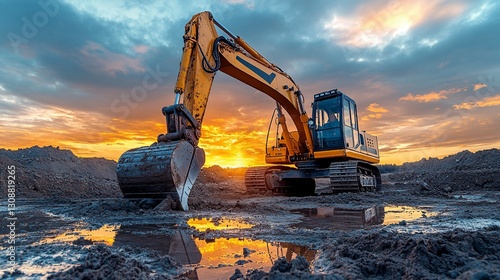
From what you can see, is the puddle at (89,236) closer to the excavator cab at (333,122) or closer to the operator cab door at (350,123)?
the excavator cab at (333,122)

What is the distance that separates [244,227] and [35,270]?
2.40 m

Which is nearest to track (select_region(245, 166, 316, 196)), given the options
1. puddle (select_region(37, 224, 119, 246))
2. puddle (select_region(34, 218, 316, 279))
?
puddle (select_region(34, 218, 316, 279))

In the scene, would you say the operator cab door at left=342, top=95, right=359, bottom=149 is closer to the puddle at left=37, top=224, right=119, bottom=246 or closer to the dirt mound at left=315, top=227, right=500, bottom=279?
the puddle at left=37, top=224, right=119, bottom=246

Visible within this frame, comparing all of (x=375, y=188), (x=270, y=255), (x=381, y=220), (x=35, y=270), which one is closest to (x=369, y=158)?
(x=375, y=188)

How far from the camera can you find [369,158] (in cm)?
1315

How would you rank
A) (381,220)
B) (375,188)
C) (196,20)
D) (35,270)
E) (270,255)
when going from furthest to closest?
(375,188) → (196,20) → (381,220) → (270,255) → (35,270)

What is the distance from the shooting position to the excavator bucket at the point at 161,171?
231 inches

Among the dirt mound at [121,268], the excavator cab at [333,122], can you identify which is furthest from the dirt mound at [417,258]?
the excavator cab at [333,122]

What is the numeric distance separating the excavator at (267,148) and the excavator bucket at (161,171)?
0.02 meters

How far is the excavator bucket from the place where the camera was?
5.87m

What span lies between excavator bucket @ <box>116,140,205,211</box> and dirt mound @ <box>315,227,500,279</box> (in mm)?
3691

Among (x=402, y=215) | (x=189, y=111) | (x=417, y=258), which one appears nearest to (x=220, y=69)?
(x=189, y=111)

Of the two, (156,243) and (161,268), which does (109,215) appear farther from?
(161,268)

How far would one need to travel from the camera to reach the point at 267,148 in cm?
1341
